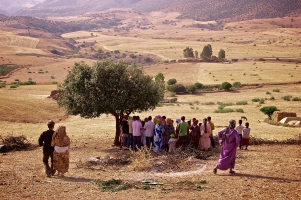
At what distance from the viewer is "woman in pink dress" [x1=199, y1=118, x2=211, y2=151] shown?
14508mm

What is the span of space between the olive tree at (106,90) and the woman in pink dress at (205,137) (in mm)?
3721

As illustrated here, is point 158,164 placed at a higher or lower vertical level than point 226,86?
lower

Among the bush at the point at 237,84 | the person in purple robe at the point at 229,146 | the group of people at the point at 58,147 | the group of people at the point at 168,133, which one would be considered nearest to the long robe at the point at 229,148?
the person in purple robe at the point at 229,146

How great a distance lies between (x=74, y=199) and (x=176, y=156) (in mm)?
4780

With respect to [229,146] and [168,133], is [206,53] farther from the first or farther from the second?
→ [229,146]

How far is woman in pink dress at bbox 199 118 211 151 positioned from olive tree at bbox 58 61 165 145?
12.2ft

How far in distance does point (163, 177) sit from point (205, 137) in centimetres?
432

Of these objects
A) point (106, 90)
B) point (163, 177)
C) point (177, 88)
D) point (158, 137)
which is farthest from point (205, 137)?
point (177, 88)

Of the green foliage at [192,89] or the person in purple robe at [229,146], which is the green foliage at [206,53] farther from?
the person in purple robe at [229,146]

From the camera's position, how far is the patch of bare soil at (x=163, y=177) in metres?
9.19

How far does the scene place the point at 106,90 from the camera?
16.9m

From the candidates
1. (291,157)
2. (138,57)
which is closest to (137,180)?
(291,157)

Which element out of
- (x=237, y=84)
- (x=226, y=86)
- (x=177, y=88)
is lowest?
(x=177, y=88)

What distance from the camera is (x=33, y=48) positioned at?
11550cm
